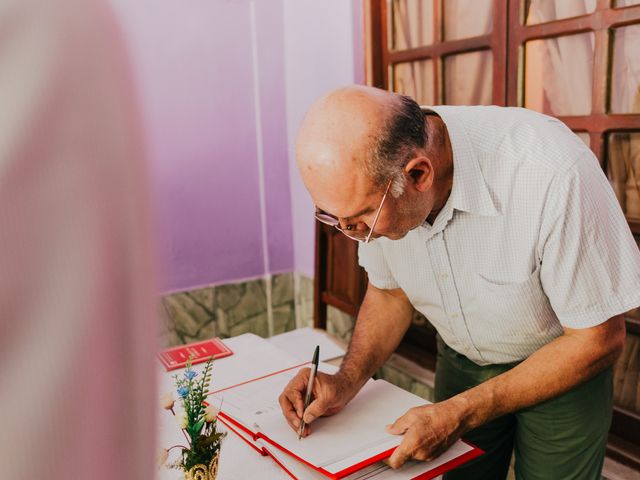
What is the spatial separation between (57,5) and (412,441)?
99 centimetres

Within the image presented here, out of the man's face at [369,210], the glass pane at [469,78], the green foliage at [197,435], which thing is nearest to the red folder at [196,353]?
the green foliage at [197,435]

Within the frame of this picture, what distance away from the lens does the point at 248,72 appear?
3229 millimetres

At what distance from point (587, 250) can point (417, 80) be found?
5.13 ft

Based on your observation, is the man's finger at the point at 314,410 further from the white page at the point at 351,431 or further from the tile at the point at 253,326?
the tile at the point at 253,326

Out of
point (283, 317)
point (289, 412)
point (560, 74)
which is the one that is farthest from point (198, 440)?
point (283, 317)

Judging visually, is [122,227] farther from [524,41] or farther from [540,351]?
[524,41]

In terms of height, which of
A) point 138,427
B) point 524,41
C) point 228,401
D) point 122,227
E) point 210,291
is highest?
point 524,41

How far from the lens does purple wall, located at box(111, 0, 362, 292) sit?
299cm

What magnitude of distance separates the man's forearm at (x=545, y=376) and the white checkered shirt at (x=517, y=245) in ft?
0.16

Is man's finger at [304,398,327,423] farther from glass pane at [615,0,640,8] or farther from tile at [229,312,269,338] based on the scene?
tile at [229,312,269,338]

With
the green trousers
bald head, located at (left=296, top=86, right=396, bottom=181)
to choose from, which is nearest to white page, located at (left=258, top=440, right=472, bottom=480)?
the green trousers

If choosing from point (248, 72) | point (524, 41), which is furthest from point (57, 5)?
point (248, 72)

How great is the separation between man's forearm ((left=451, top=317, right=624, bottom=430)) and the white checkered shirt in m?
0.05

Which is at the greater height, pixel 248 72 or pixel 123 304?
pixel 248 72
